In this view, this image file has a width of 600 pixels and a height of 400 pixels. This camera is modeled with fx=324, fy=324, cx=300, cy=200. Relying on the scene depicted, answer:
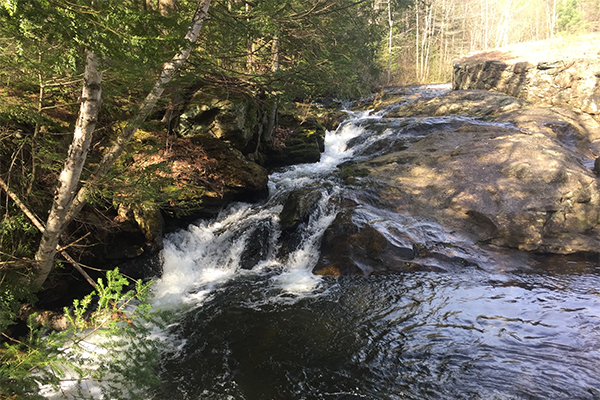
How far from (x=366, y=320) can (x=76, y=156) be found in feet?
15.8

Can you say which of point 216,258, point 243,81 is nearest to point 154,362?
point 216,258

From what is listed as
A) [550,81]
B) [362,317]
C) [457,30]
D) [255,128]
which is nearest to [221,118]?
[255,128]

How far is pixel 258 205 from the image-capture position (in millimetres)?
9609

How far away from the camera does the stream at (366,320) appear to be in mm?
4215

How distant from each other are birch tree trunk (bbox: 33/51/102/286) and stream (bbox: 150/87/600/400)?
2.29 meters

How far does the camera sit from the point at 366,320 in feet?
18.3

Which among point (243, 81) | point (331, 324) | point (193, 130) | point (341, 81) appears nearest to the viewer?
point (331, 324)

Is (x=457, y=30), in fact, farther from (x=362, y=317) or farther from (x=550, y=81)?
(x=362, y=317)

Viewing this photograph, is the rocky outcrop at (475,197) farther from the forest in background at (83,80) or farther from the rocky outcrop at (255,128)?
the forest in background at (83,80)

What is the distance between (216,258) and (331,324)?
363cm

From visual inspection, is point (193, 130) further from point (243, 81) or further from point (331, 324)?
point (331, 324)

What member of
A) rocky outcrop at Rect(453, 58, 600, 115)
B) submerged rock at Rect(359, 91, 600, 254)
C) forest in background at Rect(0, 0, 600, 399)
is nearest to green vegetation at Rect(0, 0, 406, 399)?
forest in background at Rect(0, 0, 600, 399)

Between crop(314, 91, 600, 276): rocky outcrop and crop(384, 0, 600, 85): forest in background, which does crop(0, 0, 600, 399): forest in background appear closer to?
crop(314, 91, 600, 276): rocky outcrop

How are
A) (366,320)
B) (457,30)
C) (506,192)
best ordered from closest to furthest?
(366,320) < (506,192) < (457,30)
